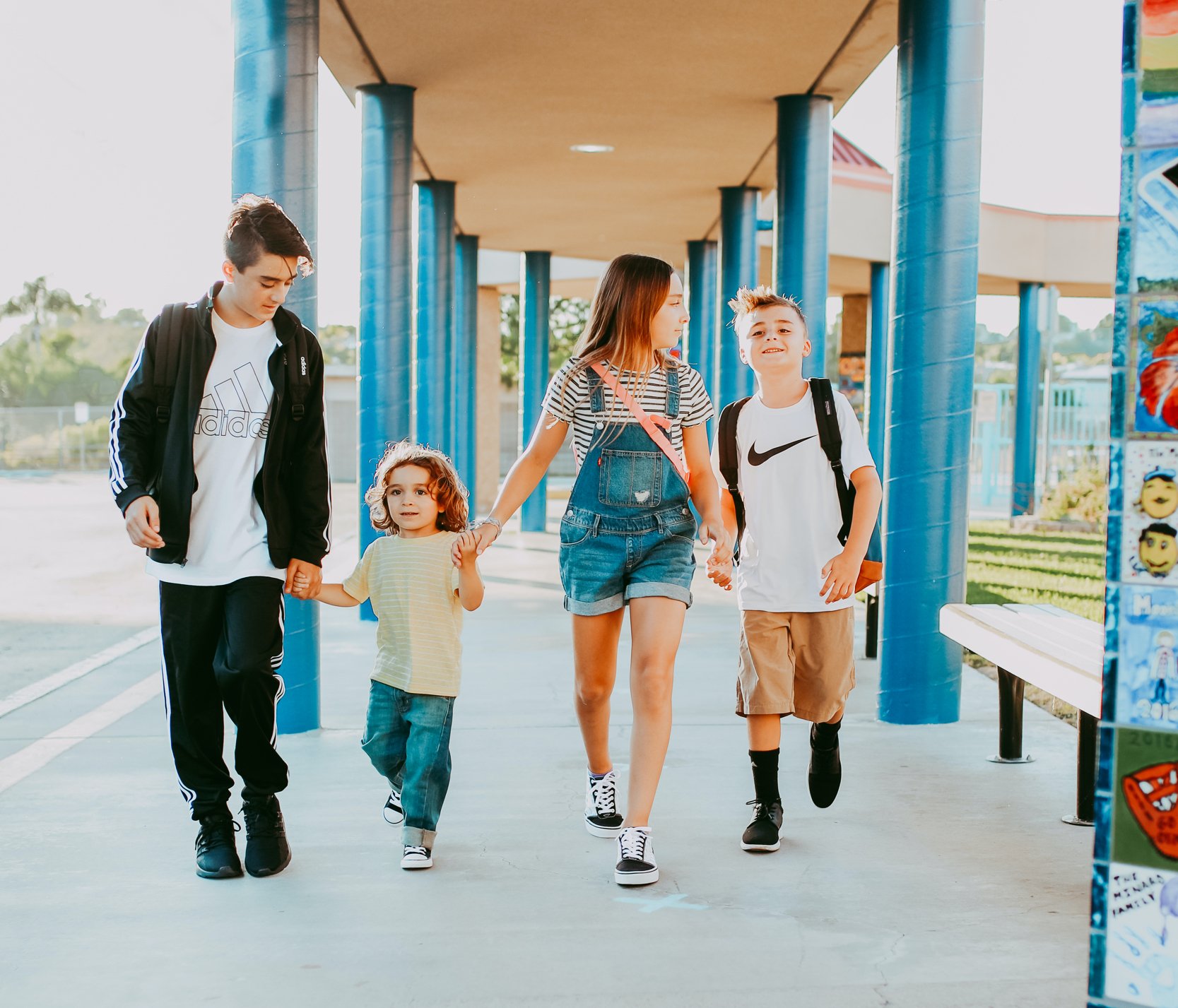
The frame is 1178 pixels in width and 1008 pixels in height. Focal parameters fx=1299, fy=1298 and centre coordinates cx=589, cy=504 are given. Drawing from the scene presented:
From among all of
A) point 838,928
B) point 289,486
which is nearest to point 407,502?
point 289,486

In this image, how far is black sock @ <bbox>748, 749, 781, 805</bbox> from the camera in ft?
13.5

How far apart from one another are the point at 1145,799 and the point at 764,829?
1.79 meters

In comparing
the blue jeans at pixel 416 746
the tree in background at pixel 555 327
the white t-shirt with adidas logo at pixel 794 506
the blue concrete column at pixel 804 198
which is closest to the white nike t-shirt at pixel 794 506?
the white t-shirt with adidas logo at pixel 794 506

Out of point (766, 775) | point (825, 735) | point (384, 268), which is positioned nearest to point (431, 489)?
point (766, 775)

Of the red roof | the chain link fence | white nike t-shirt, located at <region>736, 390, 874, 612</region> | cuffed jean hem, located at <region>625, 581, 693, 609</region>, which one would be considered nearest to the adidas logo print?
cuffed jean hem, located at <region>625, 581, 693, 609</region>

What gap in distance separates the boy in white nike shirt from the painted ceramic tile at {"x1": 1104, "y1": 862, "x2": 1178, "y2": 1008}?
1.69 metres

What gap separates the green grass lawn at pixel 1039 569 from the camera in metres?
11.7

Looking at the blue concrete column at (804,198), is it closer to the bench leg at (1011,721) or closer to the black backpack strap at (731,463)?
the bench leg at (1011,721)

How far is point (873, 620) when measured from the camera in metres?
8.31

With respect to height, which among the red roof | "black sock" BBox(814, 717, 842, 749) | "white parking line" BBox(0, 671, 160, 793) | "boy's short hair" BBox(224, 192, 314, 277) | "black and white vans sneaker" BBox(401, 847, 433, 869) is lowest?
"white parking line" BBox(0, 671, 160, 793)

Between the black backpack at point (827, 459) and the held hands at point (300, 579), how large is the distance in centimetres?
130

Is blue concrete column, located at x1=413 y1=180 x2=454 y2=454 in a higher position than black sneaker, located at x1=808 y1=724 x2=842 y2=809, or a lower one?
higher

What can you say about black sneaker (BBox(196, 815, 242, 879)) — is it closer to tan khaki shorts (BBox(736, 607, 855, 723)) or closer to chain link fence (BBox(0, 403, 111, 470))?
tan khaki shorts (BBox(736, 607, 855, 723))

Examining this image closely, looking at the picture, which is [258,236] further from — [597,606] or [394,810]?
[394,810]
